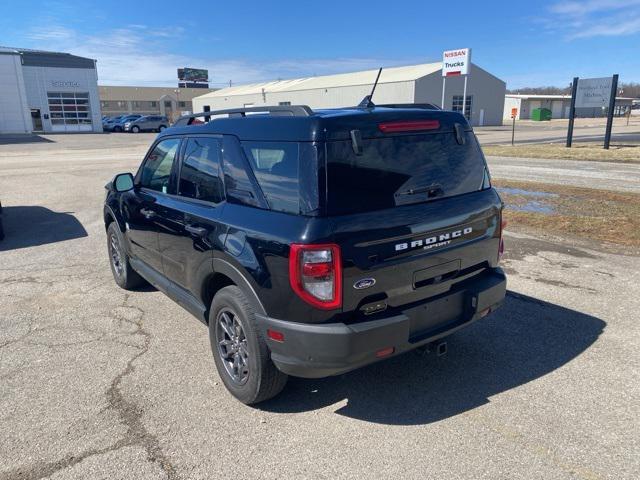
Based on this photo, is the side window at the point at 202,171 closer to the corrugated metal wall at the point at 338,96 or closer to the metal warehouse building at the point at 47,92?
the corrugated metal wall at the point at 338,96

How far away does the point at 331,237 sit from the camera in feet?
8.59

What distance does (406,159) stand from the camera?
303 centimetres

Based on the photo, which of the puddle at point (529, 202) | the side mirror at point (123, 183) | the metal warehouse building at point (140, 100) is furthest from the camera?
the metal warehouse building at point (140, 100)

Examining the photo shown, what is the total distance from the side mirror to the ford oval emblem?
3.05m

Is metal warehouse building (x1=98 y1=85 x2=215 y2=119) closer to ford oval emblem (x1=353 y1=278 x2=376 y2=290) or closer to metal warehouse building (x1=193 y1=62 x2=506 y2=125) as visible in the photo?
metal warehouse building (x1=193 y1=62 x2=506 y2=125)

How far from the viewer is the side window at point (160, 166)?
13.6 feet

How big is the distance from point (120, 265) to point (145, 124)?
1730 inches

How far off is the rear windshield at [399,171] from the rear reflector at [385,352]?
82 centimetres

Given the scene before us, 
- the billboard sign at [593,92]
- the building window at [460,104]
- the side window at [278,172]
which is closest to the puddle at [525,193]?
the side window at [278,172]

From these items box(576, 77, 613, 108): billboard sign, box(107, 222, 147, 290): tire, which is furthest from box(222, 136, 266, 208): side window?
box(576, 77, 613, 108): billboard sign

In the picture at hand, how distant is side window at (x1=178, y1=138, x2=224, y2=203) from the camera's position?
11.3ft

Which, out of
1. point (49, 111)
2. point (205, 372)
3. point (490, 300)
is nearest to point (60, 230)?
point (205, 372)

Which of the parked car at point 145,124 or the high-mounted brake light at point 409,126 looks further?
the parked car at point 145,124

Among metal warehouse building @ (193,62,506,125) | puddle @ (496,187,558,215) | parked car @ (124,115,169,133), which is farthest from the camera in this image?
metal warehouse building @ (193,62,506,125)
